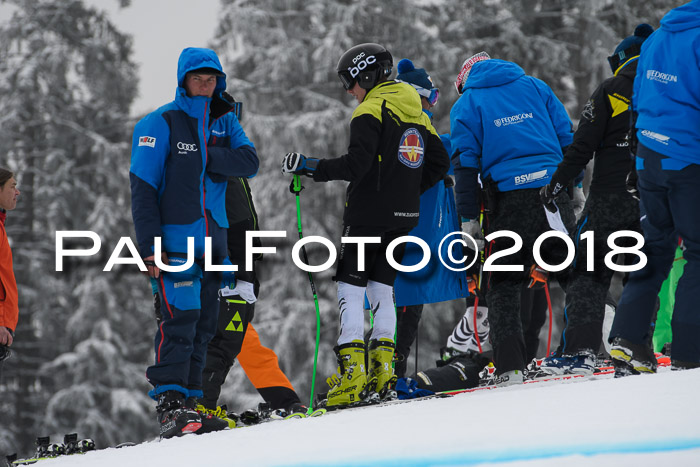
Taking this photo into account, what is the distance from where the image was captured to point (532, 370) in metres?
5.70

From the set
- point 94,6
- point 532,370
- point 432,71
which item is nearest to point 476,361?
point 532,370

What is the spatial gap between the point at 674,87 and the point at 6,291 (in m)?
3.65

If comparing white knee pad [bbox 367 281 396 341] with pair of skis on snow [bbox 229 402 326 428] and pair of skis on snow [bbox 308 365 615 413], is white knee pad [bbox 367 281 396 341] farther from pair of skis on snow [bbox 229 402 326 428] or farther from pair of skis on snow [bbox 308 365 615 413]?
pair of skis on snow [bbox 229 402 326 428]

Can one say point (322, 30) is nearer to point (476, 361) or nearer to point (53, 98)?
point (53, 98)

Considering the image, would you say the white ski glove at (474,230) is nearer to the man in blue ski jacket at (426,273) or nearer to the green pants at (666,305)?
the man in blue ski jacket at (426,273)

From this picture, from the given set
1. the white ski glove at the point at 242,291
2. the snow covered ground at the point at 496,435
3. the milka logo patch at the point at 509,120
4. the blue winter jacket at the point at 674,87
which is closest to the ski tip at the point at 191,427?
the snow covered ground at the point at 496,435

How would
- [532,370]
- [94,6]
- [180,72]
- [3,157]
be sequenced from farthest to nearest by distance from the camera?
1. [94,6]
2. [3,157]
3. [532,370]
4. [180,72]

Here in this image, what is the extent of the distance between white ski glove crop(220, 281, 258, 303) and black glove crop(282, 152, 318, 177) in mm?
1124

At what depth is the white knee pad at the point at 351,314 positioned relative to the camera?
489 cm

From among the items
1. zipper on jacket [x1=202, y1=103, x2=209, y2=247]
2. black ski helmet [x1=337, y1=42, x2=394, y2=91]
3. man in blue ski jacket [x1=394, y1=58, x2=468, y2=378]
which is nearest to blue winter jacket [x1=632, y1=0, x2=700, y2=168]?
black ski helmet [x1=337, y1=42, x2=394, y2=91]

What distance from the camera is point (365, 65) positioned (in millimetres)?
5141

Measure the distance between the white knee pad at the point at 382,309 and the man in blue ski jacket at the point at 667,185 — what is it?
1.25 meters

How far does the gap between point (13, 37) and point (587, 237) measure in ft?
59.2

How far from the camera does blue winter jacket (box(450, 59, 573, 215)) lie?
533 centimetres
